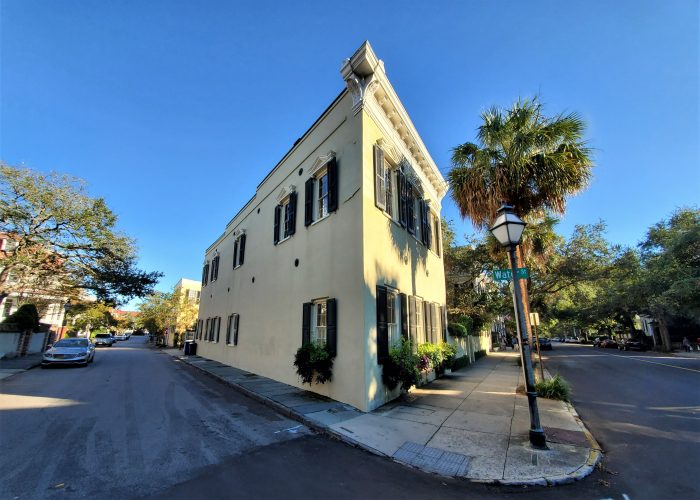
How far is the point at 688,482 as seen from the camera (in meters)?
4.00

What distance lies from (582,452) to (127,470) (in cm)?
665

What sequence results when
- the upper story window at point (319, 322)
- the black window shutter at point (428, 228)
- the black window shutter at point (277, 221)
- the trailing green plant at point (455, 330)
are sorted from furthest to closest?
the trailing green plant at point (455, 330) < the black window shutter at point (428, 228) < the black window shutter at point (277, 221) < the upper story window at point (319, 322)

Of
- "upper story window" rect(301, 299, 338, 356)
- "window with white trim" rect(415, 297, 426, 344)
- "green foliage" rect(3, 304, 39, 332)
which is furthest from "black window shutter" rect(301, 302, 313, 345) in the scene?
"green foliage" rect(3, 304, 39, 332)

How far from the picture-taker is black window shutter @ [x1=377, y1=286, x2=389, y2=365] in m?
8.12

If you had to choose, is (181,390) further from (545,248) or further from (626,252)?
(626,252)

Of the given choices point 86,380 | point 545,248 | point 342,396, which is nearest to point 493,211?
point 545,248

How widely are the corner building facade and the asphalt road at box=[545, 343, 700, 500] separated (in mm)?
4552

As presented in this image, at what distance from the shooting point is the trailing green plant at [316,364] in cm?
842

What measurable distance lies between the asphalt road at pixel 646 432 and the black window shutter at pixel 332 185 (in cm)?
782

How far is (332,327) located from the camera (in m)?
8.55

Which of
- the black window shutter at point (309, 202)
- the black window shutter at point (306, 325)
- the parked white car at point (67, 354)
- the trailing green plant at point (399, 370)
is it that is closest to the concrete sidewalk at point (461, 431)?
the trailing green plant at point (399, 370)

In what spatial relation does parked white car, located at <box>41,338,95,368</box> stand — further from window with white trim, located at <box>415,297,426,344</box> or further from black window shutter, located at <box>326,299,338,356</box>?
window with white trim, located at <box>415,297,426,344</box>

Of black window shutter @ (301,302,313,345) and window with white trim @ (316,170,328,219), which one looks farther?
window with white trim @ (316,170,328,219)

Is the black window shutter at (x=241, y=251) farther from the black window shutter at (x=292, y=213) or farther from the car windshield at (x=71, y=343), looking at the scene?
the car windshield at (x=71, y=343)
